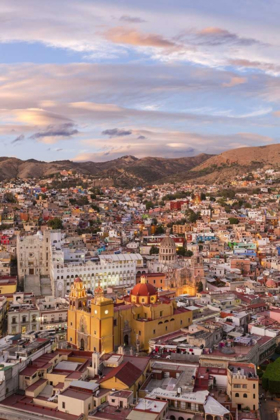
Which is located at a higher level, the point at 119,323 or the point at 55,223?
the point at 55,223

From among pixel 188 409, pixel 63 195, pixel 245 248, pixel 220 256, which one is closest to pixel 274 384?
pixel 188 409

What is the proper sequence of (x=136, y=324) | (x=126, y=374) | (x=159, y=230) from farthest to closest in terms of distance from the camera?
(x=159, y=230) < (x=136, y=324) < (x=126, y=374)

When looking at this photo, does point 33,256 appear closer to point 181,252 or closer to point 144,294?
point 144,294

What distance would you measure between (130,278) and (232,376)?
2443 cm

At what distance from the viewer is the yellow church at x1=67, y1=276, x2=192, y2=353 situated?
29.0 metres

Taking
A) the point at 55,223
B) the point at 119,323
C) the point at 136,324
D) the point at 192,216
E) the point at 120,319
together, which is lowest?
the point at 136,324

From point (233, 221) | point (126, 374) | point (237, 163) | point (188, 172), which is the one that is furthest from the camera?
point (188, 172)

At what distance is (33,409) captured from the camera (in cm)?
2145

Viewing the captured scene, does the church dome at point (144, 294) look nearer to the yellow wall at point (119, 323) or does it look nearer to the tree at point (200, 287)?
the yellow wall at point (119, 323)

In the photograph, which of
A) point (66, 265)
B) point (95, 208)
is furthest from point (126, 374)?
point (95, 208)

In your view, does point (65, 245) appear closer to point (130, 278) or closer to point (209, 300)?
point (130, 278)

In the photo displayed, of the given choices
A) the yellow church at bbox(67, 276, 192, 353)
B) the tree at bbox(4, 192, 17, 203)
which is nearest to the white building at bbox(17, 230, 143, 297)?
the yellow church at bbox(67, 276, 192, 353)

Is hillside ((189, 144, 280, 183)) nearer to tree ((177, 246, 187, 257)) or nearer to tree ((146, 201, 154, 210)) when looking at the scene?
tree ((146, 201, 154, 210))

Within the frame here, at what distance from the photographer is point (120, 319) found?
3009cm
